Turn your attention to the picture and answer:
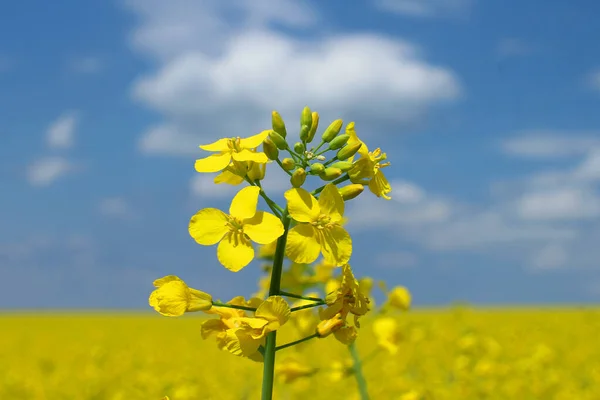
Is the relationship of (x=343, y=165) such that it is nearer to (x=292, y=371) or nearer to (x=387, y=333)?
(x=292, y=371)

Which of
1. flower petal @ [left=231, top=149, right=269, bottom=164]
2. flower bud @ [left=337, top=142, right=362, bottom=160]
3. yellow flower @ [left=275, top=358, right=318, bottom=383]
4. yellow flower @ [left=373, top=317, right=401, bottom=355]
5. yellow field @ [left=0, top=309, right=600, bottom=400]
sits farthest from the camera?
yellow field @ [left=0, top=309, right=600, bottom=400]

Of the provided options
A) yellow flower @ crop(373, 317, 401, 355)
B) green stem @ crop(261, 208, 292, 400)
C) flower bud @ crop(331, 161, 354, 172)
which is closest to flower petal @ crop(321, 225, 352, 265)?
green stem @ crop(261, 208, 292, 400)

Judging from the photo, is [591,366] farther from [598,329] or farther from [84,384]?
[84,384]

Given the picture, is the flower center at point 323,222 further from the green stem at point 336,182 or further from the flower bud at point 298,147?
the flower bud at point 298,147

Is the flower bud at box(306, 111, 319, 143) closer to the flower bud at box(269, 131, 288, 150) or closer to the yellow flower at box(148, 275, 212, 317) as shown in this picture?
the flower bud at box(269, 131, 288, 150)

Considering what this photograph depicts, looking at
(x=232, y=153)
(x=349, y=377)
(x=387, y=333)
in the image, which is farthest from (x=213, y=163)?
(x=349, y=377)

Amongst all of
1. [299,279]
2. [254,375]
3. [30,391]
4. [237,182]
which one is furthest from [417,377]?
[237,182]
